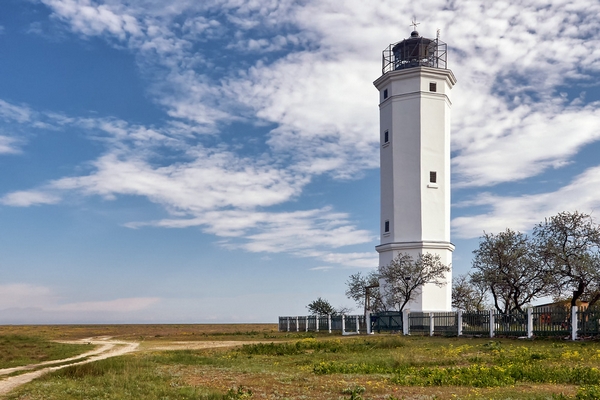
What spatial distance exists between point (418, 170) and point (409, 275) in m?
9.51

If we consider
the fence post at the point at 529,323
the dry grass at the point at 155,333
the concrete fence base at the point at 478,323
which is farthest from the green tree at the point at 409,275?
the fence post at the point at 529,323

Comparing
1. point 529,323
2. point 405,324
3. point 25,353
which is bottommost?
point 25,353

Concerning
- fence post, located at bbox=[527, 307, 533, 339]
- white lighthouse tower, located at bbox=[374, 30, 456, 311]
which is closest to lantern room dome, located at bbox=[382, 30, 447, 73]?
white lighthouse tower, located at bbox=[374, 30, 456, 311]

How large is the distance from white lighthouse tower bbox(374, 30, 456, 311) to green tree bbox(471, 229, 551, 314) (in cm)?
573

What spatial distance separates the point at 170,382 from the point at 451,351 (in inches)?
501

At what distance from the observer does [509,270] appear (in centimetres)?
4191

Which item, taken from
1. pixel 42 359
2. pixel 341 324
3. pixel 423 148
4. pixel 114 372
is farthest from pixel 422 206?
pixel 114 372

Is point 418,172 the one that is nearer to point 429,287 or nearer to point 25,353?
point 429,287

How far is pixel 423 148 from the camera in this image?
50500 millimetres

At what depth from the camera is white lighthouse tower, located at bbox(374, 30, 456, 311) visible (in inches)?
1955

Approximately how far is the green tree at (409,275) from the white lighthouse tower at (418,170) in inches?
29.9

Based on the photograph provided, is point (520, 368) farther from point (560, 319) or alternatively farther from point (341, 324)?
point (341, 324)

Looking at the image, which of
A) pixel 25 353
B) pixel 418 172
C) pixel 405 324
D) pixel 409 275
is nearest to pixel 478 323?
pixel 405 324

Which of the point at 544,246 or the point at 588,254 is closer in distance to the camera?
the point at 588,254
